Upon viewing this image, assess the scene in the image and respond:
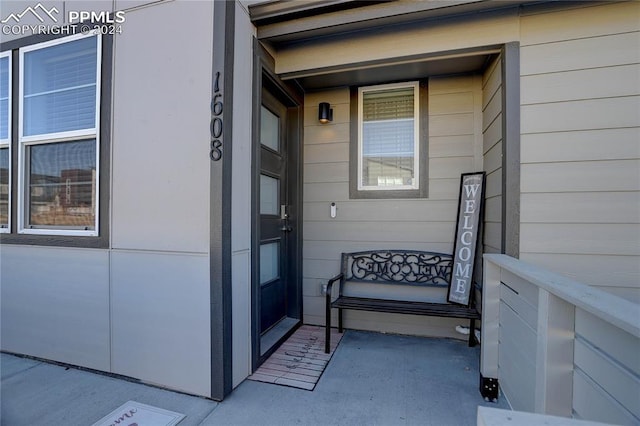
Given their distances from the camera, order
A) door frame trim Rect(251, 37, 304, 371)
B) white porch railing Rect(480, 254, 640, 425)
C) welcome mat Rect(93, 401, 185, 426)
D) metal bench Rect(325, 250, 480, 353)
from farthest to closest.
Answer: metal bench Rect(325, 250, 480, 353) → door frame trim Rect(251, 37, 304, 371) → welcome mat Rect(93, 401, 185, 426) → white porch railing Rect(480, 254, 640, 425)

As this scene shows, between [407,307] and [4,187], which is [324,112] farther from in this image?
[4,187]

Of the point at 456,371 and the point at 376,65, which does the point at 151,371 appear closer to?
the point at 456,371

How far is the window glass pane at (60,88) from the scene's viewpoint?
7.97 feet

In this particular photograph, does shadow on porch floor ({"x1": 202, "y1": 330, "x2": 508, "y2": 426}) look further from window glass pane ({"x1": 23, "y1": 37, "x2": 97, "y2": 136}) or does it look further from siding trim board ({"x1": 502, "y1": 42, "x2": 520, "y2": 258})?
window glass pane ({"x1": 23, "y1": 37, "x2": 97, "y2": 136})

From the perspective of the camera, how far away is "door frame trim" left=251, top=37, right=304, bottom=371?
7.64ft

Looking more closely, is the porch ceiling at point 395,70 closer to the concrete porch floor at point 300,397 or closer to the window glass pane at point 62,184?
the window glass pane at point 62,184

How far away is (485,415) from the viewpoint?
63 cm

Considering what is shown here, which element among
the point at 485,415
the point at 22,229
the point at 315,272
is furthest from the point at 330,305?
the point at 22,229

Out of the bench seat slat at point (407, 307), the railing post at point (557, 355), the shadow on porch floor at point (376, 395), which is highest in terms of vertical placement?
the railing post at point (557, 355)

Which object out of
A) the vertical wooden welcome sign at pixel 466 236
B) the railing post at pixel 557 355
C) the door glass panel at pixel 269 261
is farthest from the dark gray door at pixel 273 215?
the railing post at pixel 557 355

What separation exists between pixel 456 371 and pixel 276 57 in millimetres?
2896

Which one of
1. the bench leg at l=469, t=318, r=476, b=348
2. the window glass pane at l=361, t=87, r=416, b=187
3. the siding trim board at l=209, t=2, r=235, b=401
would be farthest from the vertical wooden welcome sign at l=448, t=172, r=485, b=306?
the siding trim board at l=209, t=2, r=235, b=401

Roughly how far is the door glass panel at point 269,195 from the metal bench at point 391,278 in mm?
847

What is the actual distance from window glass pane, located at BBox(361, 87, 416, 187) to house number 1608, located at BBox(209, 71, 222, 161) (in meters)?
1.60
